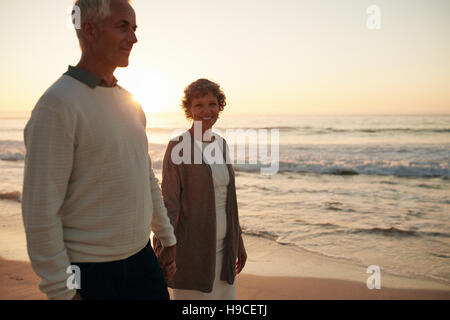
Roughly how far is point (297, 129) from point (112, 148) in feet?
105

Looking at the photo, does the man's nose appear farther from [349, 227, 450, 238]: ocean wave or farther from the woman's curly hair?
[349, 227, 450, 238]: ocean wave

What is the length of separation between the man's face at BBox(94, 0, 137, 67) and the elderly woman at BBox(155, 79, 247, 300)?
1073mm

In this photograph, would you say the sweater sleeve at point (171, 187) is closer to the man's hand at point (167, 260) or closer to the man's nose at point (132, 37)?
the man's hand at point (167, 260)

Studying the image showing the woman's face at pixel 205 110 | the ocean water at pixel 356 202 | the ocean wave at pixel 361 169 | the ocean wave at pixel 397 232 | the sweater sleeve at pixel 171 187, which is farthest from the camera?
the ocean wave at pixel 361 169

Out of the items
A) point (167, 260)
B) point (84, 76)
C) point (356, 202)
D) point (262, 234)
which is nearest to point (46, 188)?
point (84, 76)

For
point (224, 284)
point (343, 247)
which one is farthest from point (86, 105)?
point (343, 247)

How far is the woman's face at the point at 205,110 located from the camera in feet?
9.22

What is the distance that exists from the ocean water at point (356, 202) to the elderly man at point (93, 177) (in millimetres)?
4235

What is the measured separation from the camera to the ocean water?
5.52 metres

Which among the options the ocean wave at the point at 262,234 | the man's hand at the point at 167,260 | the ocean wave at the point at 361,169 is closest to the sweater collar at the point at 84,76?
the man's hand at the point at 167,260

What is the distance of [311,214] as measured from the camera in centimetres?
754

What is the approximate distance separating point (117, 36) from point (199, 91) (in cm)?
122

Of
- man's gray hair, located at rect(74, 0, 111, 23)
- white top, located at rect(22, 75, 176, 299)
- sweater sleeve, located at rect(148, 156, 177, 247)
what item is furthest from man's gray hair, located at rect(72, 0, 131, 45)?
sweater sleeve, located at rect(148, 156, 177, 247)

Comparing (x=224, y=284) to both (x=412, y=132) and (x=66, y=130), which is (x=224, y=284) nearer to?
(x=66, y=130)
